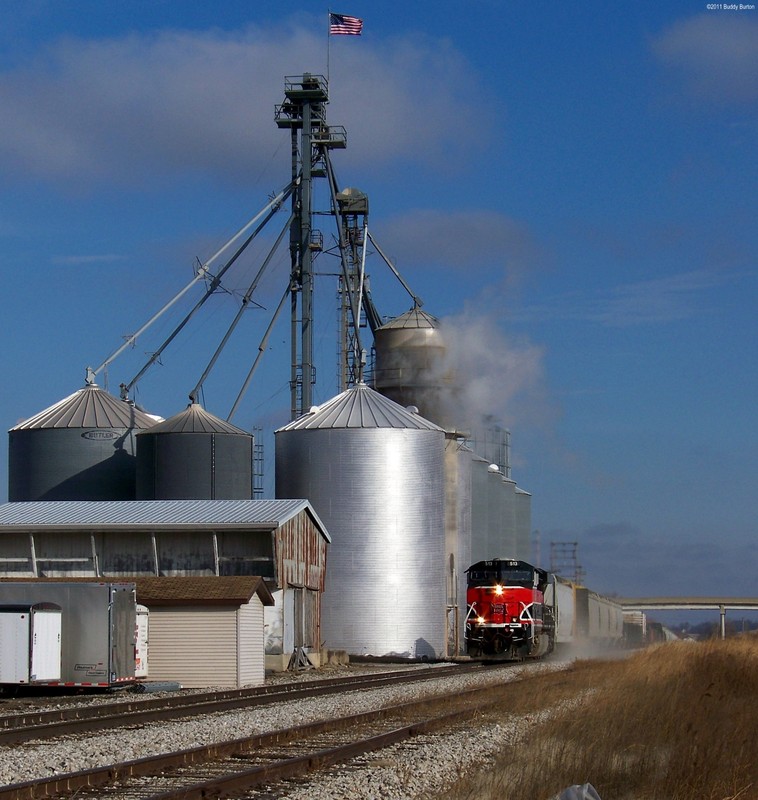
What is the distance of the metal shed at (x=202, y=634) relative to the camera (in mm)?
36031

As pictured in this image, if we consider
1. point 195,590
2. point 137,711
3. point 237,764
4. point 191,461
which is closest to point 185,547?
point 195,590

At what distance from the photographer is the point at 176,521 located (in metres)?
47.2

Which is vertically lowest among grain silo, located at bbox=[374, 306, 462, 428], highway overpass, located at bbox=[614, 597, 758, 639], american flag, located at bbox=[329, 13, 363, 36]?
highway overpass, located at bbox=[614, 597, 758, 639]

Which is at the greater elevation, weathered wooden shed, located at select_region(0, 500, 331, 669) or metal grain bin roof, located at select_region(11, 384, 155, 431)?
metal grain bin roof, located at select_region(11, 384, 155, 431)

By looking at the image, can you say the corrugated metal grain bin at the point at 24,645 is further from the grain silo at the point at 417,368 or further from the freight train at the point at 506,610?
the grain silo at the point at 417,368

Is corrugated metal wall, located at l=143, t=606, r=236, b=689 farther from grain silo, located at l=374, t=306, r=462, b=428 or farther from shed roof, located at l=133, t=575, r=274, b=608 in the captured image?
grain silo, located at l=374, t=306, r=462, b=428

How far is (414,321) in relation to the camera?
73812 mm

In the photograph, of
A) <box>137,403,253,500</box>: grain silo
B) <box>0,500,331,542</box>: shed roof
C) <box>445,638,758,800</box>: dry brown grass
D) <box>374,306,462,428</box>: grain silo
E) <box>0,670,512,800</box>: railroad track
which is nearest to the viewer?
<box>445,638,758,800</box>: dry brown grass

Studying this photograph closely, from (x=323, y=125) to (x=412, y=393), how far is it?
17.0 metres

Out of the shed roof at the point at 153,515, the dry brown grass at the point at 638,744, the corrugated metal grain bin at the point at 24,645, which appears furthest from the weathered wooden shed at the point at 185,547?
the dry brown grass at the point at 638,744

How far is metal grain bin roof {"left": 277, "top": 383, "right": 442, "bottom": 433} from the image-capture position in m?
58.7

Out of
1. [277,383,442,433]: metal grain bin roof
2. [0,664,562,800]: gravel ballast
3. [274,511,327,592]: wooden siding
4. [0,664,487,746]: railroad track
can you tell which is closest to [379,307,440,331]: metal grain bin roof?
[277,383,442,433]: metal grain bin roof

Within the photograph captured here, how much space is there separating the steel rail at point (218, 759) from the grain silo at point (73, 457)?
4413 cm

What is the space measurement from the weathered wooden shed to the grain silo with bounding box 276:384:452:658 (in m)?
5.89
